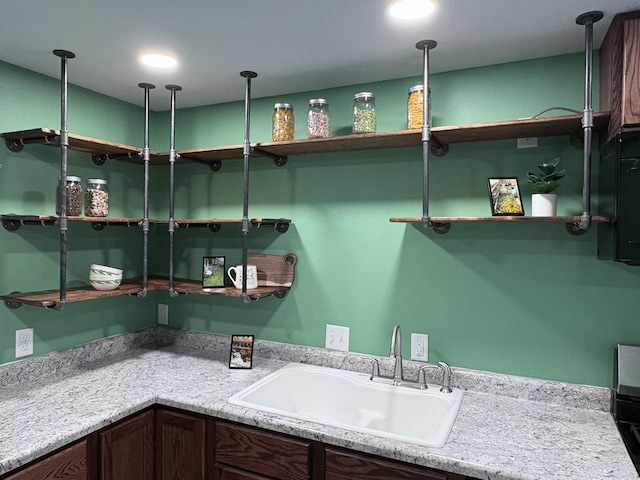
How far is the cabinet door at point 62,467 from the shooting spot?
1.38m

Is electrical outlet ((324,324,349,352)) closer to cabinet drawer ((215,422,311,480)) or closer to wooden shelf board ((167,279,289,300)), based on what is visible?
wooden shelf board ((167,279,289,300))

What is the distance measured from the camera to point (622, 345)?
164cm

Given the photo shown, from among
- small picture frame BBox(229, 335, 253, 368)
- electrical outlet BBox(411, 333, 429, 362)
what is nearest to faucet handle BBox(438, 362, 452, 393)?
electrical outlet BBox(411, 333, 429, 362)

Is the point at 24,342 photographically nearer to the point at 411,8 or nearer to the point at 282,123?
the point at 282,123

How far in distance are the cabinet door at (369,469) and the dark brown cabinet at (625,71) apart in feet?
4.00

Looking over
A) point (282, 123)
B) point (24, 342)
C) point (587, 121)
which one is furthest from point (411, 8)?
point (24, 342)

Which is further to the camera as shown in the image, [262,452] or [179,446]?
[179,446]

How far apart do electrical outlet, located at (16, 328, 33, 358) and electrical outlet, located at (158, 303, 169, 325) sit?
2.44 ft

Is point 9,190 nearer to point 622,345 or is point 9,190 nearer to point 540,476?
point 540,476

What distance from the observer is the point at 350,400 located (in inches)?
78.4

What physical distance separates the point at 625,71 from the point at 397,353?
50.5 inches

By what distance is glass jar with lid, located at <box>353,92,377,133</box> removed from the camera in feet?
6.21

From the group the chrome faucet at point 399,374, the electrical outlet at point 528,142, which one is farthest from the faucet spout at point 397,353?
the electrical outlet at point 528,142

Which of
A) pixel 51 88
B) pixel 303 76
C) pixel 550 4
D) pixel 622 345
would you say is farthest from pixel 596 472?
pixel 51 88
